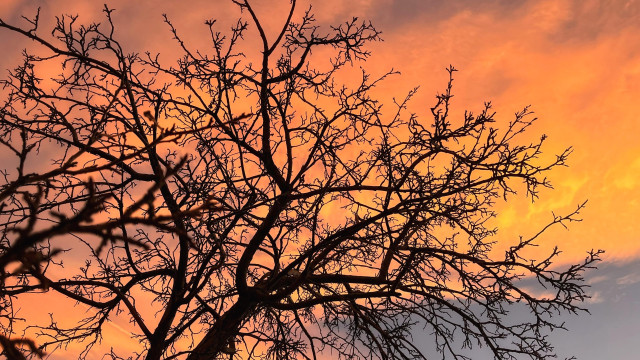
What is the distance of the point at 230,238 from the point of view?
9664 mm

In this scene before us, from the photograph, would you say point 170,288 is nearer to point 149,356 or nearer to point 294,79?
point 149,356

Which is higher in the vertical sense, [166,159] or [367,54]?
[367,54]

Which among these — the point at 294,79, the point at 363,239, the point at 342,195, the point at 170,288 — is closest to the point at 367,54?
the point at 294,79

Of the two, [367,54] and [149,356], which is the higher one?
[367,54]

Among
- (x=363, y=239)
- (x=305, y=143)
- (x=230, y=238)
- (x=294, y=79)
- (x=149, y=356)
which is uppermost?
(x=294, y=79)

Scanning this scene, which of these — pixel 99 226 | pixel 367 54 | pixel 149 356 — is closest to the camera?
pixel 99 226

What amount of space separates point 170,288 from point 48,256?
7.29 meters

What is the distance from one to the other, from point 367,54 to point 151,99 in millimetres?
3296

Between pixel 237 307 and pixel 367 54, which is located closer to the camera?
pixel 237 307

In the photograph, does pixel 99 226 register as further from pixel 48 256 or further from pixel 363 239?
pixel 363 239

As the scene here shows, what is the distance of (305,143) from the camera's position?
9117mm

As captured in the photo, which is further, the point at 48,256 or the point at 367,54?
the point at 367,54

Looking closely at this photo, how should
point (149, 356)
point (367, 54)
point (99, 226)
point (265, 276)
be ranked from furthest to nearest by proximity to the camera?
point (265, 276) < point (367, 54) < point (149, 356) < point (99, 226)

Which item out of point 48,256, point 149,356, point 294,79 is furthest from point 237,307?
point 48,256
